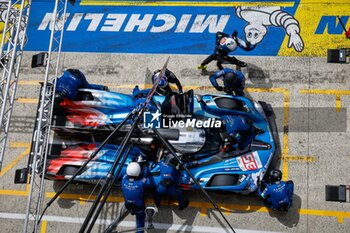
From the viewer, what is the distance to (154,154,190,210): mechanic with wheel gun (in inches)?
404

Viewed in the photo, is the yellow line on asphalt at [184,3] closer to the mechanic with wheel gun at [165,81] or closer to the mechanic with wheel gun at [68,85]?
the mechanic with wheel gun at [165,81]

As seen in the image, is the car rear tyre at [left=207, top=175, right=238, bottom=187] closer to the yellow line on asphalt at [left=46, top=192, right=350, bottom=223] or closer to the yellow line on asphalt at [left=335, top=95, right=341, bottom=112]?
the yellow line on asphalt at [left=46, top=192, right=350, bottom=223]

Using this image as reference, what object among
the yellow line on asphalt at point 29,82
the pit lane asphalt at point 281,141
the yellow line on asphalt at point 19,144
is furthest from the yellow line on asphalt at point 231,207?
the yellow line on asphalt at point 29,82

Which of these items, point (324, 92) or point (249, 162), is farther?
point (324, 92)

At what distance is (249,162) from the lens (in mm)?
10664

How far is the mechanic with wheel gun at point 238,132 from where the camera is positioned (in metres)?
10.3

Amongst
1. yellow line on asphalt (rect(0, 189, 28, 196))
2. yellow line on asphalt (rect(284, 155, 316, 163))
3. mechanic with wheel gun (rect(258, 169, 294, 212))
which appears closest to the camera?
mechanic with wheel gun (rect(258, 169, 294, 212))

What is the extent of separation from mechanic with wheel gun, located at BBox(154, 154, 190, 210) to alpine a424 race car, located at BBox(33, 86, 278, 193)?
20cm

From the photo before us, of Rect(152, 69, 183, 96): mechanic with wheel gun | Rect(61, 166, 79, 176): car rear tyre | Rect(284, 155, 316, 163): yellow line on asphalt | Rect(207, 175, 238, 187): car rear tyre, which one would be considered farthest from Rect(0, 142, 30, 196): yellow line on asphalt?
Rect(284, 155, 316, 163): yellow line on asphalt

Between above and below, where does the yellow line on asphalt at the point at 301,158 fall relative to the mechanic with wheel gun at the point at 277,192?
above

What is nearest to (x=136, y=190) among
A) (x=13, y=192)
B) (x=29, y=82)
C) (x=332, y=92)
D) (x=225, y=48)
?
(x=13, y=192)

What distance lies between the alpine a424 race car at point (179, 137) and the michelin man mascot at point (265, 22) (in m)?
2.45

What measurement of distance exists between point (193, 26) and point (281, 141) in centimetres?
432

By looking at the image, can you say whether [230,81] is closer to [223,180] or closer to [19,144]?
[223,180]
